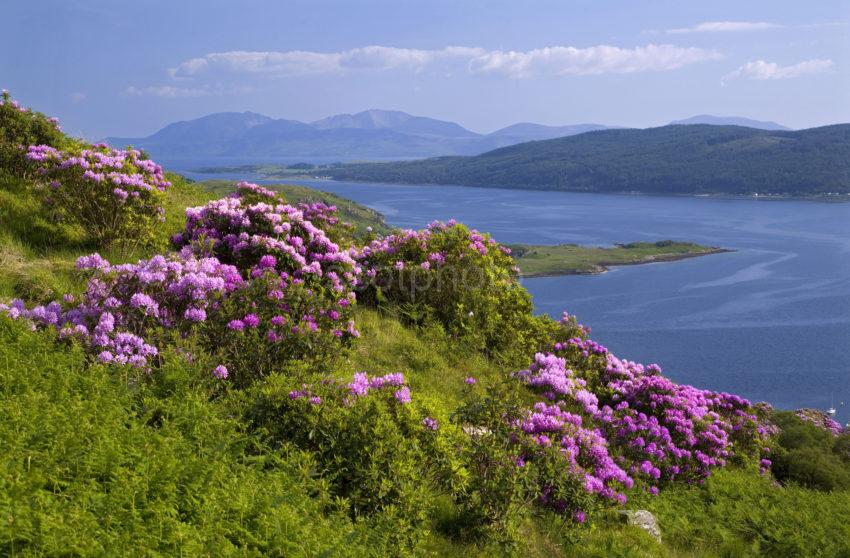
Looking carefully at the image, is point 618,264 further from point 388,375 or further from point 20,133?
point 388,375

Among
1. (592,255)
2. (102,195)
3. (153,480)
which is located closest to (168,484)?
(153,480)

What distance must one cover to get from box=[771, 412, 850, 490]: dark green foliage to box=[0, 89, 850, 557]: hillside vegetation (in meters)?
2.15

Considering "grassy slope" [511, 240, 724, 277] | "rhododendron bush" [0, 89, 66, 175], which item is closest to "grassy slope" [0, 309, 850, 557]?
"rhododendron bush" [0, 89, 66, 175]

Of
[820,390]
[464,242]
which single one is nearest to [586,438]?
[464,242]

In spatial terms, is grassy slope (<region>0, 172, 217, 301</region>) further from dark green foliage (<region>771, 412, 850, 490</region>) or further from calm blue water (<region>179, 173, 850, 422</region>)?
calm blue water (<region>179, 173, 850, 422</region>)

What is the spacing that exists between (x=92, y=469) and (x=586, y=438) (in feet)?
20.8

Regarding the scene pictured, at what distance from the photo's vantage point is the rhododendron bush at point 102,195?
1005 cm

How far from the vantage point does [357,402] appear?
6.01 metres

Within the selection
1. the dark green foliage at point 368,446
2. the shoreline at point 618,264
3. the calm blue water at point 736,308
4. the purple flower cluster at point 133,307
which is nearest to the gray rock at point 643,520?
the dark green foliage at point 368,446

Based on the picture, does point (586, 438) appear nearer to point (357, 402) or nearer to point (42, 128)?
point (357, 402)

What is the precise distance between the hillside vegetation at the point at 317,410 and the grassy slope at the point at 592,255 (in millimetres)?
113695

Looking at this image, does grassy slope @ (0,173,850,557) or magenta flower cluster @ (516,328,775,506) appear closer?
grassy slope @ (0,173,850,557)

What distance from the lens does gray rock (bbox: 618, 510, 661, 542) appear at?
7519mm

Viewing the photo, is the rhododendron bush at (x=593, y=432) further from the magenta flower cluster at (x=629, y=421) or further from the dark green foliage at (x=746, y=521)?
the dark green foliage at (x=746, y=521)
